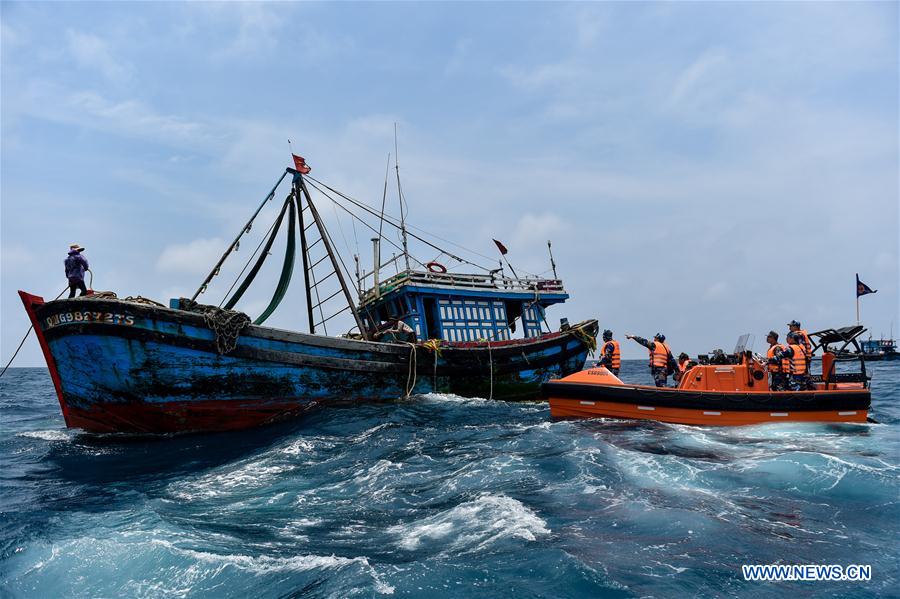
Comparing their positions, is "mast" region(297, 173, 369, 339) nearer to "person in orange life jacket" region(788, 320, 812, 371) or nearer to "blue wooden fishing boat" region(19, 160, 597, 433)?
"blue wooden fishing boat" region(19, 160, 597, 433)

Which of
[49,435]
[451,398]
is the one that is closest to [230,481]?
[49,435]

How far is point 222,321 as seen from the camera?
13062 mm

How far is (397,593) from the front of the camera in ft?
15.8

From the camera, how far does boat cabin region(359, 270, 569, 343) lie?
61.7ft

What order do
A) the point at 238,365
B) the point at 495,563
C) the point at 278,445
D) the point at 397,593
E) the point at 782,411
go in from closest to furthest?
the point at 397,593
the point at 495,563
the point at 278,445
the point at 782,411
the point at 238,365

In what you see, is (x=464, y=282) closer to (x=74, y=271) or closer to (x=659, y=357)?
(x=659, y=357)

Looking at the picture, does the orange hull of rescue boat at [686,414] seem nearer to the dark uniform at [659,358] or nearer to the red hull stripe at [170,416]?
the dark uniform at [659,358]

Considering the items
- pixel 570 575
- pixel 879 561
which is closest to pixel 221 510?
pixel 570 575

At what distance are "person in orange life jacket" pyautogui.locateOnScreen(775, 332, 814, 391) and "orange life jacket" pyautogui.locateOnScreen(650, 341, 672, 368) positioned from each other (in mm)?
2466

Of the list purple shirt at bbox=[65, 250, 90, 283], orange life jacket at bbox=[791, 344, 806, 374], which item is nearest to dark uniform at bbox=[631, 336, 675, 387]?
orange life jacket at bbox=[791, 344, 806, 374]

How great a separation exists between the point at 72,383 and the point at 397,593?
Result: 11295 millimetres

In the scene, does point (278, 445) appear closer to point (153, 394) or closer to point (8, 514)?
point (153, 394)

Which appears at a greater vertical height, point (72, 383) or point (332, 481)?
point (72, 383)

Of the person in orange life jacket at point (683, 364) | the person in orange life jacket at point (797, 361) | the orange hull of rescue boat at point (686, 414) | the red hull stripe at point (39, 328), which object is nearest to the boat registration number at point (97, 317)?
the red hull stripe at point (39, 328)
